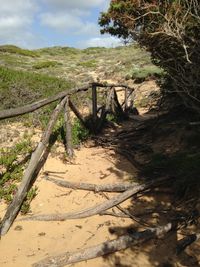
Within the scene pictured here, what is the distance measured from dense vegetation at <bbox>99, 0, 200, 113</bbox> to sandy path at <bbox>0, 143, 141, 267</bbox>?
216 cm

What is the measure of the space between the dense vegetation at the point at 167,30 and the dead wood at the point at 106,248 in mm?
2482

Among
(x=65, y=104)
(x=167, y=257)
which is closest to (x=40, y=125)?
(x=65, y=104)

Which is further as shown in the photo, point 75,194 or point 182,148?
point 182,148

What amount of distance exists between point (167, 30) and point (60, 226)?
381cm

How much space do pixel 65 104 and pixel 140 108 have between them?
7.91 meters

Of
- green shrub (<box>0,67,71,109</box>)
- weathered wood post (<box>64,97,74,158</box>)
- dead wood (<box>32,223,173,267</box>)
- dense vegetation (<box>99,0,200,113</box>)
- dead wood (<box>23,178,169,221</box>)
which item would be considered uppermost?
Answer: dense vegetation (<box>99,0,200,113</box>)

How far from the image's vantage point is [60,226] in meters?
6.08

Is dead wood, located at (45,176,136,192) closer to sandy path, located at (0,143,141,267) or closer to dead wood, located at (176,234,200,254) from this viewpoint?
sandy path, located at (0,143,141,267)

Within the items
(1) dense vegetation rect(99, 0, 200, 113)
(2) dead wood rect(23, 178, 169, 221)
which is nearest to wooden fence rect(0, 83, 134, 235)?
(2) dead wood rect(23, 178, 169, 221)

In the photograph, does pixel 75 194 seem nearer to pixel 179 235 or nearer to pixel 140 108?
pixel 179 235

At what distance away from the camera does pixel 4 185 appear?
717 cm

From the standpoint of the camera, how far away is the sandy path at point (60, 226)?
214 inches

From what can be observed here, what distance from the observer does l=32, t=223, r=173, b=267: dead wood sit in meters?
5.09

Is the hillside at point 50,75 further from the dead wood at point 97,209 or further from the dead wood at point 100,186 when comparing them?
the dead wood at point 97,209
